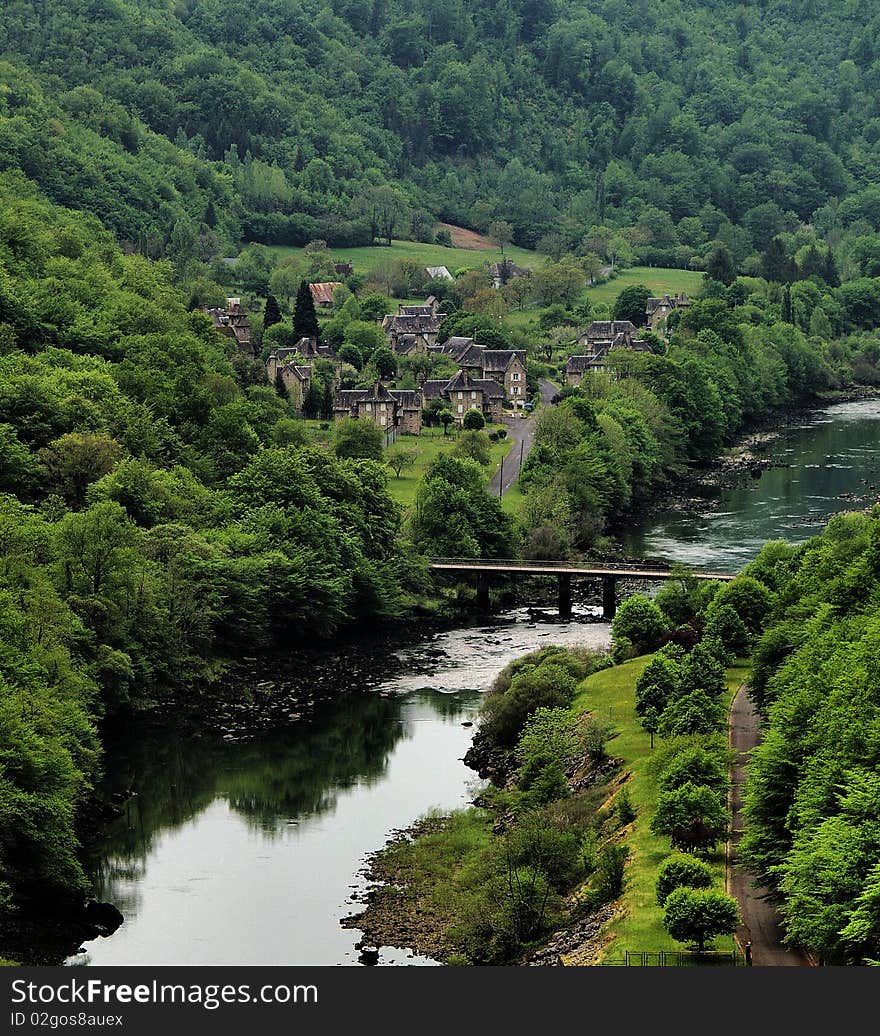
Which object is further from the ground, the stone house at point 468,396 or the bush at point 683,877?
the stone house at point 468,396

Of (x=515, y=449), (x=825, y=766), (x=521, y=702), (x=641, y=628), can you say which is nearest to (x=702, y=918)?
(x=825, y=766)

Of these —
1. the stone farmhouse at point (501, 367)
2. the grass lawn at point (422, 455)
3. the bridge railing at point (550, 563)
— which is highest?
the stone farmhouse at point (501, 367)

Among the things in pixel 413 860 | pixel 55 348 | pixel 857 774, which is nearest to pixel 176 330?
pixel 55 348

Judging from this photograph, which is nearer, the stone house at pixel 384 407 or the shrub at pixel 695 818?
the shrub at pixel 695 818

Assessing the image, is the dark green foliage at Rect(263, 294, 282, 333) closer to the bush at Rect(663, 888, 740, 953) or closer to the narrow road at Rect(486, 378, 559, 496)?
the narrow road at Rect(486, 378, 559, 496)

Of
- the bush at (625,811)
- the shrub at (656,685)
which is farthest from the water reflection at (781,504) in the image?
the bush at (625,811)

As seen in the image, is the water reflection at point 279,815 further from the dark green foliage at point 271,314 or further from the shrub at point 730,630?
the dark green foliage at point 271,314

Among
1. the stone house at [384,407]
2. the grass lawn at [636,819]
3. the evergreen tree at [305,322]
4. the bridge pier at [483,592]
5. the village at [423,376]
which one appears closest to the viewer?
the grass lawn at [636,819]

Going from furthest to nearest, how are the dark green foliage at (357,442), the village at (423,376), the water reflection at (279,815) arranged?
1. the village at (423,376)
2. the dark green foliage at (357,442)
3. the water reflection at (279,815)
